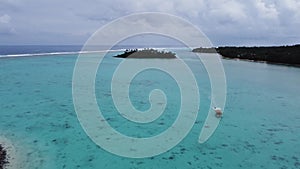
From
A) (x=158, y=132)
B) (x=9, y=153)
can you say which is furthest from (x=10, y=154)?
(x=158, y=132)

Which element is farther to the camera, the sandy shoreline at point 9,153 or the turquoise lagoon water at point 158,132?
the turquoise lagoon water at point 158,132

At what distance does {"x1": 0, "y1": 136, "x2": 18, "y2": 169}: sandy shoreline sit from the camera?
6746mm

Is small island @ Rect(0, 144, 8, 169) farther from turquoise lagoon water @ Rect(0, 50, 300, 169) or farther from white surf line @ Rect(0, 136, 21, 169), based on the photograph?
turquoise lagoon water @ Rect(0, 50, 300, 169)

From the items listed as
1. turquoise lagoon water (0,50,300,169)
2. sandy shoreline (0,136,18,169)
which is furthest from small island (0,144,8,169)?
turquoise lagoon water (0,50,300,169)

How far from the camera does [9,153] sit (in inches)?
295

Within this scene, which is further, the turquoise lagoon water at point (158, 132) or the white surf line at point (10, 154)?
the turquoise lagoon water at point (158, 132)

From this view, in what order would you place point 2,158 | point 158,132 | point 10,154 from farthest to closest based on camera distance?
point 158,132 < point 10,154 < point 2,158

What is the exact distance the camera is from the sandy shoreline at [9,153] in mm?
6746

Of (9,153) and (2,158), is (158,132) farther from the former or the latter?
(2,158)

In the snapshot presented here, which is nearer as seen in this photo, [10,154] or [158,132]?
[10,154]

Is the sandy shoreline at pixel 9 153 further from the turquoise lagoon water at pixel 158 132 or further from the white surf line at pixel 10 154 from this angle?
the turquoise lagoon water at pixel 158 132

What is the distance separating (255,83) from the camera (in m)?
22.3

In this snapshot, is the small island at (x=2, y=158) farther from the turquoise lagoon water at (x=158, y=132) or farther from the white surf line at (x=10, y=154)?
the turquoise lagoon water at (x=158, y=132)

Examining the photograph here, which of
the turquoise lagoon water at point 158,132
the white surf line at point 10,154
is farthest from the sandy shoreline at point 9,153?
the turquoise lagoon water at point 158,132
